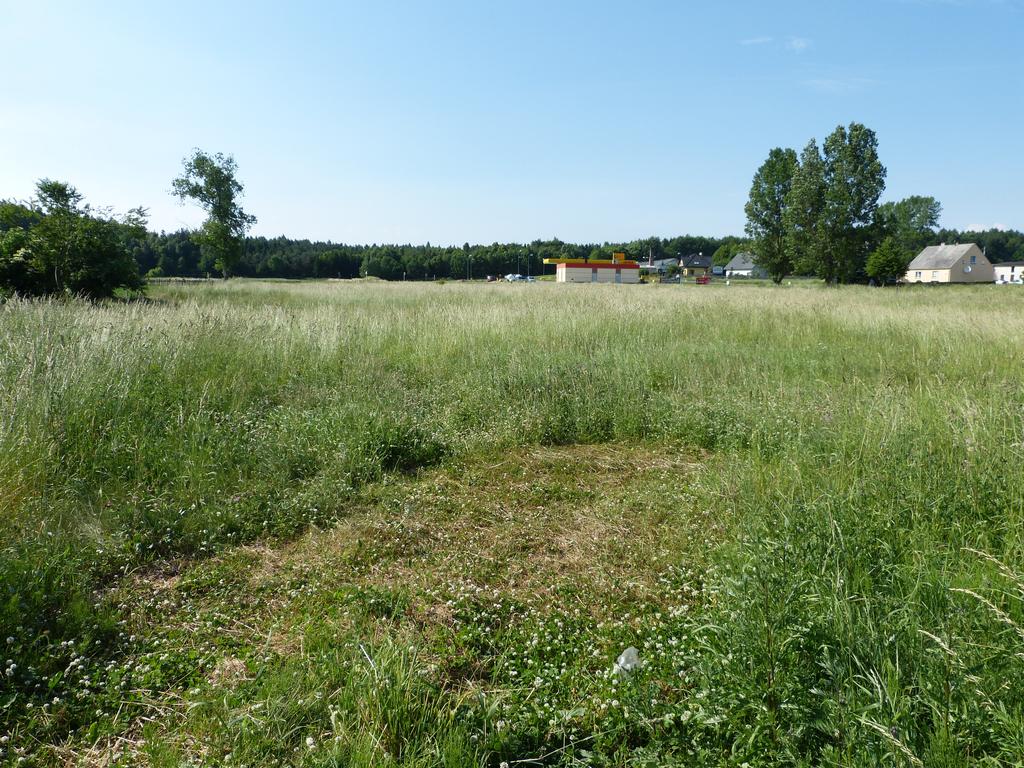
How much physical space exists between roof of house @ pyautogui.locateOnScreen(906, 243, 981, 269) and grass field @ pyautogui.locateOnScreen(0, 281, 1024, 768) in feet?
268

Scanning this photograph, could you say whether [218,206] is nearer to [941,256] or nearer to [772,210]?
[772,210]

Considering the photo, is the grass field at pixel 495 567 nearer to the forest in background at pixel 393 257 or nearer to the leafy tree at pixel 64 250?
the leafy tree at pixel 64 250

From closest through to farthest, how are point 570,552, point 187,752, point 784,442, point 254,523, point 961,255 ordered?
point 187,752, point 570,552, point 254,523, point 784,442, point 961,255

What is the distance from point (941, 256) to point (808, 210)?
161ft

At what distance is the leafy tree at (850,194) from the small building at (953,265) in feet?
127

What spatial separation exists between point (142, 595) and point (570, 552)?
2547mm

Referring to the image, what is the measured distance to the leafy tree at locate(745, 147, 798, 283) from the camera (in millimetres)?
43156

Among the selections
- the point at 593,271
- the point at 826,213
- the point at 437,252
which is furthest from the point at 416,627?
the point at 437,252

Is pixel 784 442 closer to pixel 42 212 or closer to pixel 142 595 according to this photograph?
pixel 142 595

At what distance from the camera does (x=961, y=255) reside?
70312 millimetres

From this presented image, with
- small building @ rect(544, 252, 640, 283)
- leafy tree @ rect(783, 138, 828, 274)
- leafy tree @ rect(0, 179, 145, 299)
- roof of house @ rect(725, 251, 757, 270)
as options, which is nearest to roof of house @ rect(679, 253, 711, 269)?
roof of house @ rect(725, 251, 757, 270)

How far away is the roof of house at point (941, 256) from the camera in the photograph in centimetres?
7056

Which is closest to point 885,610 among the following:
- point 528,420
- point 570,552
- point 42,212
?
point 570,552

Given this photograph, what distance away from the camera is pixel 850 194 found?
37344 mm
